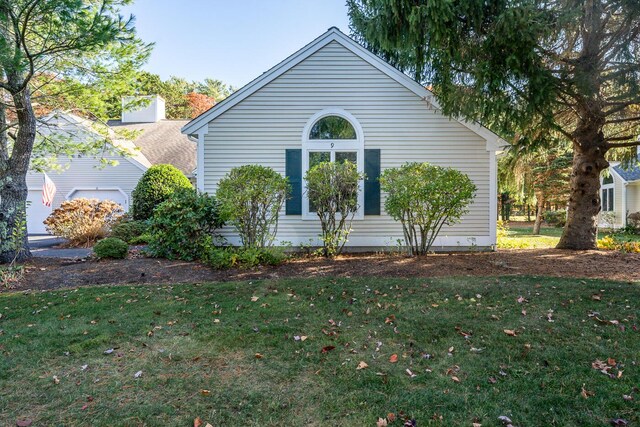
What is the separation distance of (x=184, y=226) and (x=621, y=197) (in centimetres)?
2122

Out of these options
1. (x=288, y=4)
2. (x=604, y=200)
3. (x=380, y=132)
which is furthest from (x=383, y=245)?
(x=604, y=200)

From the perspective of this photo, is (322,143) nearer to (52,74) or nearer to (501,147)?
(501,147)

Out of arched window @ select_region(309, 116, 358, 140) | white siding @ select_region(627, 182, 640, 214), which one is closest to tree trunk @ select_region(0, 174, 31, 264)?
arched window @ select_region(309, 116, 358, 140)

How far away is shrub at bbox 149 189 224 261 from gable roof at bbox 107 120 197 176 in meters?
8.55

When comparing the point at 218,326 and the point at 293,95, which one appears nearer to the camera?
the point at 218,326

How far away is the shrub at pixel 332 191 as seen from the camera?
711 centimetres

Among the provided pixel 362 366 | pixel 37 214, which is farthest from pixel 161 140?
pixel 362 366

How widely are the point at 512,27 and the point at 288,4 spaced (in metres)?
8.16

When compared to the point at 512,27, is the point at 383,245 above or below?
below

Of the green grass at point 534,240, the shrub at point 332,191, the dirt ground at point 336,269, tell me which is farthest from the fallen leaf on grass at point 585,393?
the green grass at point 534,240

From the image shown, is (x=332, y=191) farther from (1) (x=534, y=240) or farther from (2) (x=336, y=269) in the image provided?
Result: (1) (x=534, y=240)

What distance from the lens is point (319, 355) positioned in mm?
3303

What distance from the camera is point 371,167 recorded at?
864cm

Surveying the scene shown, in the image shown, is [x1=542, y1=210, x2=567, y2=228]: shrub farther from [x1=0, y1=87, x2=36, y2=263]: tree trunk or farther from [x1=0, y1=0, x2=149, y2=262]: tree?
[x1=0, y1=87, x2=36, y2=263]: tree trunk
